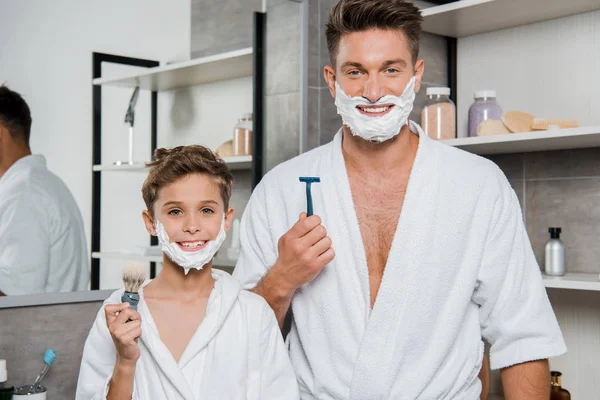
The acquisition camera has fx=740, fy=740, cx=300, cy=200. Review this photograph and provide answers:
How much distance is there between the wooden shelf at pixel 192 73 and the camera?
1.95 metres

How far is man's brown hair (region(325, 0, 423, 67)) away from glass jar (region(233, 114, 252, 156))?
74cm

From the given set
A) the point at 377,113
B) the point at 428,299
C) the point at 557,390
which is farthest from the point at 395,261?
the point at 557,390

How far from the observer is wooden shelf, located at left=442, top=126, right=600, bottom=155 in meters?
1.94

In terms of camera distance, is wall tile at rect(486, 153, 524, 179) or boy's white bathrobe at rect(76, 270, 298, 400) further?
wall tile at rect(486, 153, 524, 179)

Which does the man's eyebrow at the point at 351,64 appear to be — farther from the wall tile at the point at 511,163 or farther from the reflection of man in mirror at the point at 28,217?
the wall tile at the point at 511,163

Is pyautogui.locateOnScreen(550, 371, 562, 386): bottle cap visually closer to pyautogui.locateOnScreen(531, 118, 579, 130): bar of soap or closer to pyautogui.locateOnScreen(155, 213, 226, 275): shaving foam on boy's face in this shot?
pyautogui.locateOnScreen(531, 118, 579, 130): bar of soap

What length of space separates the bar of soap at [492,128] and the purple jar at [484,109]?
0.05 metres

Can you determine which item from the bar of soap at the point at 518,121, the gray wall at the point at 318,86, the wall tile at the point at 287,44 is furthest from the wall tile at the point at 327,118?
the bar of soap at the point at 518,121

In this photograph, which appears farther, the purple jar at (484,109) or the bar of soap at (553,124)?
the purple jar at (484,109)

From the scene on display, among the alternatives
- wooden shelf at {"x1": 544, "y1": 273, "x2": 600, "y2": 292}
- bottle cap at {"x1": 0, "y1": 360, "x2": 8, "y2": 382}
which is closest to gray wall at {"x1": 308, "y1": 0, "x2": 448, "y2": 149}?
wooden shelf at {"x1": 544, "y1": 273, "x2": 600, "y2": 292}

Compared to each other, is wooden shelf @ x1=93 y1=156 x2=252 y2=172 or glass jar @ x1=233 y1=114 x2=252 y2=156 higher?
glass jar @ x1=233 y1=114 x2=252 y2=156

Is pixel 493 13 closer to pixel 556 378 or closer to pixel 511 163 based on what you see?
pixel 511 163

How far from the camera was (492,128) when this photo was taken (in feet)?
7.19

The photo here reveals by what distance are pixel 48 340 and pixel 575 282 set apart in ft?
4.53
